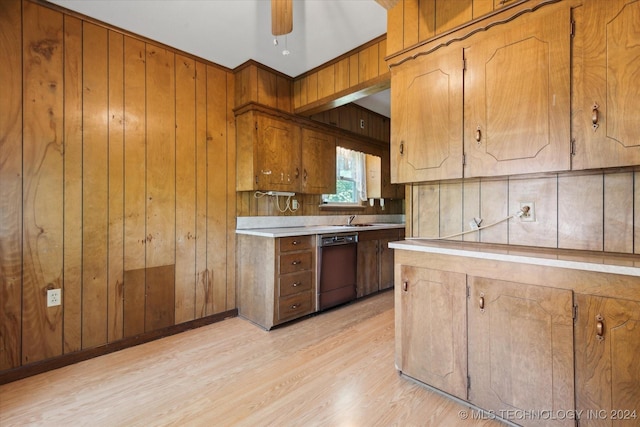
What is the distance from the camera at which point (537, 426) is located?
1376 millimetres

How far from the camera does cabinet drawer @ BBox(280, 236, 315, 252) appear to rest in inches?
110

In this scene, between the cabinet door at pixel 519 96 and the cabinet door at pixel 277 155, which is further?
the cabinet door at pixel 277 155

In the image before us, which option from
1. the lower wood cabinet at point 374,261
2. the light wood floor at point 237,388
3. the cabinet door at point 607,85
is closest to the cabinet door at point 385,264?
the lower wood cabinet at point 374,261

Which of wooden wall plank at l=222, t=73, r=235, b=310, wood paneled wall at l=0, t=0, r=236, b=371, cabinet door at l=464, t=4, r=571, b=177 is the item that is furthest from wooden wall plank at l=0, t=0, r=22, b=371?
cabinet door at l=464, t=4, r=571, b=177

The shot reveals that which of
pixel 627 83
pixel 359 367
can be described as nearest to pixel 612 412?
pixel 359 367

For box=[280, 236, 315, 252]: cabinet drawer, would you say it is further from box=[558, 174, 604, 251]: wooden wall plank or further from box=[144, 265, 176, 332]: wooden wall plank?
box=[558, 174, 604, 251]: wooden wall plank

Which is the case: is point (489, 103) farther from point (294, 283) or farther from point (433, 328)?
point (294, 283)

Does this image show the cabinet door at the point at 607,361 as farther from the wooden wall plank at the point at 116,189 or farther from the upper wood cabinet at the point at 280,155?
the wooden wall plank at the point at 116,189

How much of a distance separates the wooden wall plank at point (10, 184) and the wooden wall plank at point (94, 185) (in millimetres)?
344

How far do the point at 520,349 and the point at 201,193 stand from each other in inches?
107

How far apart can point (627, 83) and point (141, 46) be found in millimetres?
3254

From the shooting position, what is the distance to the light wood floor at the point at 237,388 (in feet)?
5.15

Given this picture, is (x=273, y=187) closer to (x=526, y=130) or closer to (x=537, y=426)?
(x=526, y=130)

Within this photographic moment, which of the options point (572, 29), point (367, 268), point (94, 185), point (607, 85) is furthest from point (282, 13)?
point (367, 268)
